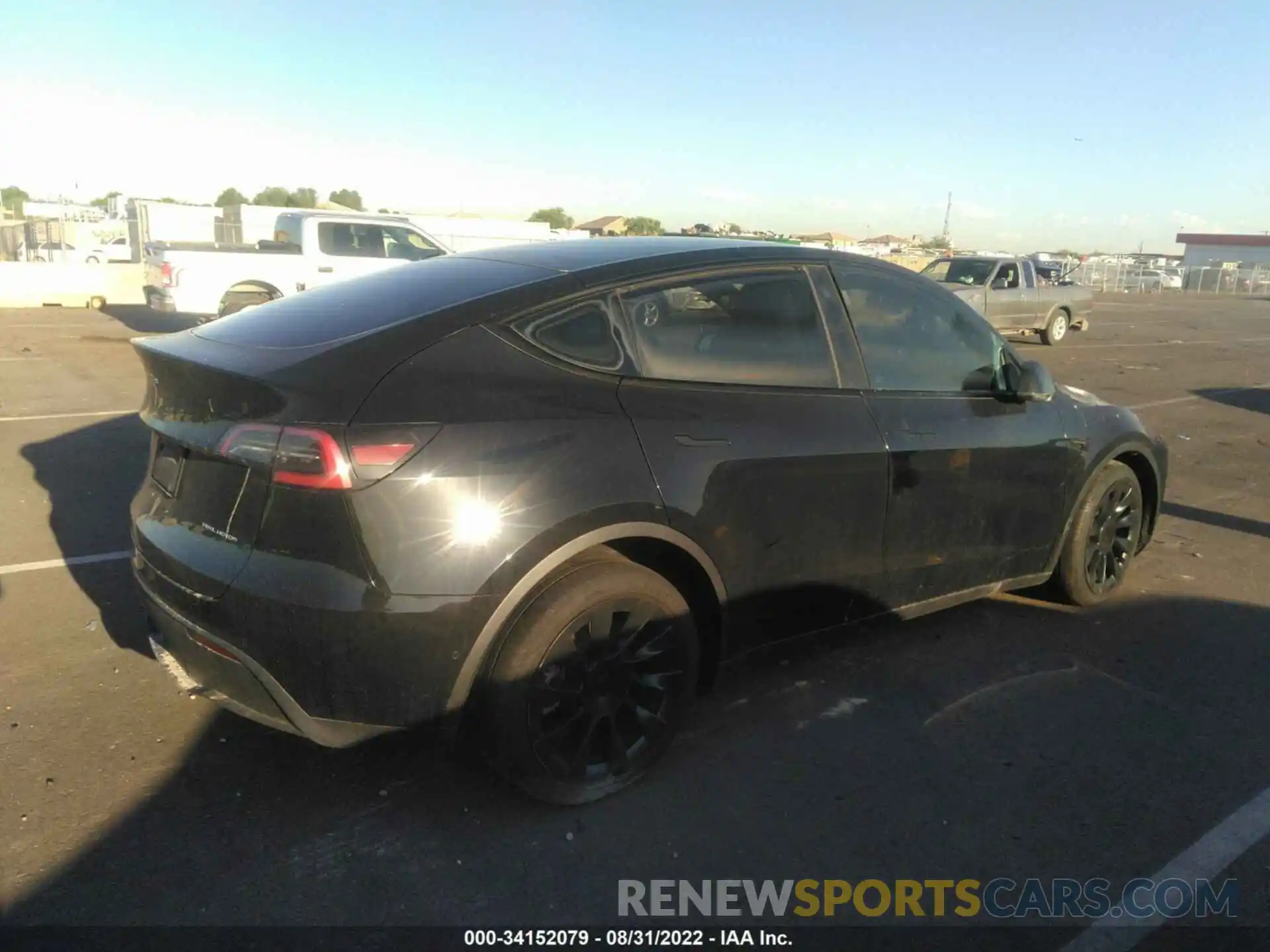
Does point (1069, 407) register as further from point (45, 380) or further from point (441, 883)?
point (45, 380)

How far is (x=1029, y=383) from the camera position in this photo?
14.0 ft

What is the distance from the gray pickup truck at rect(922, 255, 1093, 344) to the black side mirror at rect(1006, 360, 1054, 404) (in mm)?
14575

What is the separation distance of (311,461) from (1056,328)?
20034 mm

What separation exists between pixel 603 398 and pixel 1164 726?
2619 mm

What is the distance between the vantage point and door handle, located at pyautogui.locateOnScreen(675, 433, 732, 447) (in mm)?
3219

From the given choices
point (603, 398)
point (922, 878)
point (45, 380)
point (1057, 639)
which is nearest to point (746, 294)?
point (603, 398)

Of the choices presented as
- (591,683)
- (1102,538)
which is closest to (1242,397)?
(1102,538)

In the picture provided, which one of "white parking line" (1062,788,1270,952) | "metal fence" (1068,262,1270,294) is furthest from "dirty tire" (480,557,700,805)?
"metal fence" (1068,262,1270,294)

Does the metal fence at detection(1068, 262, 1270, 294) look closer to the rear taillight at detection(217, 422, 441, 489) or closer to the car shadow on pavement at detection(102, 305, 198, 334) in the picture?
the car shadow on pavement at detection(102, 305, 198, 334)

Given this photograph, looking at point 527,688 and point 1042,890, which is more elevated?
point 527,688

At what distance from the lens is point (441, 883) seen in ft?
9.14

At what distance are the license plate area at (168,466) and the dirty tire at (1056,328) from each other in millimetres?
19410

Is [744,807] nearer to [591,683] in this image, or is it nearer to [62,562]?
[591,683]

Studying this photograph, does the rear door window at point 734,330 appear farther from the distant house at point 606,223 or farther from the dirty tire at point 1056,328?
the distant house at point 606,223
